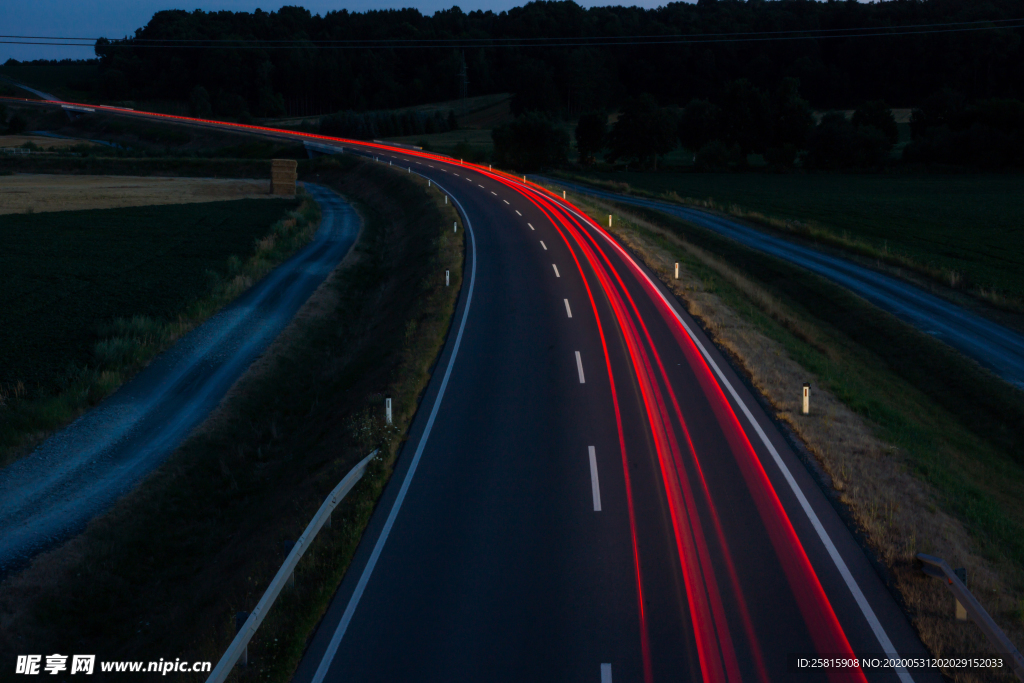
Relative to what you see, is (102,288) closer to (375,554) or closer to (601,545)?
(375,554)

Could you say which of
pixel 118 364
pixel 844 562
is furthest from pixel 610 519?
pixel 118 364

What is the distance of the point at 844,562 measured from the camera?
9.82 metres

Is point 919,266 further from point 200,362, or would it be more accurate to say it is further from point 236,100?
point 236,100

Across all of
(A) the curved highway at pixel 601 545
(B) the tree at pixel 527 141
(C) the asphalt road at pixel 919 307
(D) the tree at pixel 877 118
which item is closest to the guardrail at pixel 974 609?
(A) the curved highway at pixel 601 545

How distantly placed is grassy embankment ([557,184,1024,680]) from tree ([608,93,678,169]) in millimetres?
69603

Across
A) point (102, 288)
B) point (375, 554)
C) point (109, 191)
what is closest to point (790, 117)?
point (109, 191)

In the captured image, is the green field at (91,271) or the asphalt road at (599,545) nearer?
the asphalt road at (599,545)

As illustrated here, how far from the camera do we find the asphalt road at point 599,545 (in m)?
8.18

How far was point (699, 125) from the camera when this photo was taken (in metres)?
117

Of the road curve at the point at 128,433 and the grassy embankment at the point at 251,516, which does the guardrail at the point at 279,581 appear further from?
the road curve at the point at 128,433

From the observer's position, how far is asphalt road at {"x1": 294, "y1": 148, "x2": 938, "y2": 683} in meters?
8.18

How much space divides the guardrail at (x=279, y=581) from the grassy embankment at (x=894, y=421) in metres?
7.76

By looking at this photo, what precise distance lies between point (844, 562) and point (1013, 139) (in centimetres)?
10706

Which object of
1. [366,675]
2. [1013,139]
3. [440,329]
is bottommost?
[366,675]
